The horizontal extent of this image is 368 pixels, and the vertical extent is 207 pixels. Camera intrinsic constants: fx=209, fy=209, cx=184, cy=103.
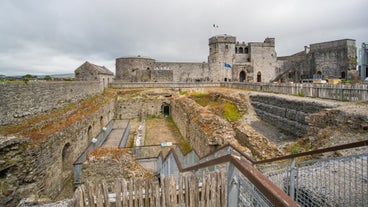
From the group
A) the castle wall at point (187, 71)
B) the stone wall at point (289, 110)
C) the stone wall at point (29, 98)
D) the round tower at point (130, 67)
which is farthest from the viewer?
the castle wall at point (187, 71)

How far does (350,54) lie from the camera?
32188 mm

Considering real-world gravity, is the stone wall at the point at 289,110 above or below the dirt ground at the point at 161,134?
above

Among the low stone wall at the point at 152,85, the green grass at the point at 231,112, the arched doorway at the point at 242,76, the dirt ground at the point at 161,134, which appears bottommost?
the dirt ground at the point at 161,134

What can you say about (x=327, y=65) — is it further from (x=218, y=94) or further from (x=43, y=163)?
(x=43, y=163)

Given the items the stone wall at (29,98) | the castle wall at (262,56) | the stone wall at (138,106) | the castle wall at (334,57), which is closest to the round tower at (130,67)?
the stone wall at (138,106)

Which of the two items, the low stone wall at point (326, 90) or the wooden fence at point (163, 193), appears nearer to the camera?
the wooden fence at point (163, 193)

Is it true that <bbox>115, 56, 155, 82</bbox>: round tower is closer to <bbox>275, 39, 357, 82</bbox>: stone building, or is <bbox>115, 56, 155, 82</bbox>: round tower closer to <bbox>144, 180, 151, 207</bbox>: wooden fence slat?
<bbox>275, 39, 357, 82</bbox>: stone building

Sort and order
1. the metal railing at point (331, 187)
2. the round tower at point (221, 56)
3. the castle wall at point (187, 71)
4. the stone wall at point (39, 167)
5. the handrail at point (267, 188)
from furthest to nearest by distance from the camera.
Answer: the round tower at point (221, 56)
the castle wall at point (187, 71)
the stone wall at point (39, 167)
the metal railing at point (331, 187)
the handrail at point (267, 188)

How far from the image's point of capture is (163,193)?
2.63 m

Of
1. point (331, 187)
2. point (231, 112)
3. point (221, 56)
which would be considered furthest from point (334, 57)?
point (331, 187)

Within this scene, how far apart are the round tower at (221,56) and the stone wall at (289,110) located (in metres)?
23.3

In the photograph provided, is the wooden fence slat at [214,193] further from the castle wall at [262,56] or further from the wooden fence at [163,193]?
the castle wall at [262,56]

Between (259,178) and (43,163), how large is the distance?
26.4 ft

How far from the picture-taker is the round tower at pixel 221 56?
40.9 metres
